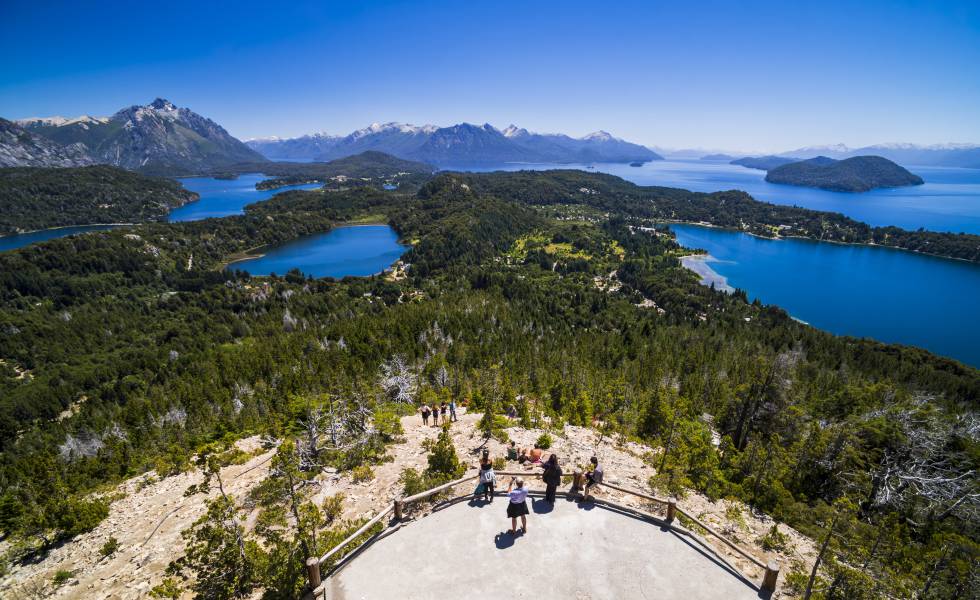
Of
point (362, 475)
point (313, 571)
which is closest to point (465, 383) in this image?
point (362, 475)

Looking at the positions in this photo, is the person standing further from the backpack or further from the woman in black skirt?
the woman in black skirt

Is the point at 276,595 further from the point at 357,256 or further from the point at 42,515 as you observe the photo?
the point at 357,256

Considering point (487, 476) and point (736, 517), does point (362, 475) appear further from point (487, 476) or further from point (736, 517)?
point (736, 517)

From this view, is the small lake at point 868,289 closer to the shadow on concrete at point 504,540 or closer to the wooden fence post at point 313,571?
the shadow on concrete at point 504,540

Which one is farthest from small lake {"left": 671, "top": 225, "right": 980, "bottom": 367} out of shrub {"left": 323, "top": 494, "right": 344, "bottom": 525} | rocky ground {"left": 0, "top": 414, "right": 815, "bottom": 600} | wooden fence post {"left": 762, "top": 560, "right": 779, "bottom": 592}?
shrub {"left": 323, "top": 494, "right": 344, "bottom": 525}

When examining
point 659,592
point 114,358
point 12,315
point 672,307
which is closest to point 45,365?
point 114,358
